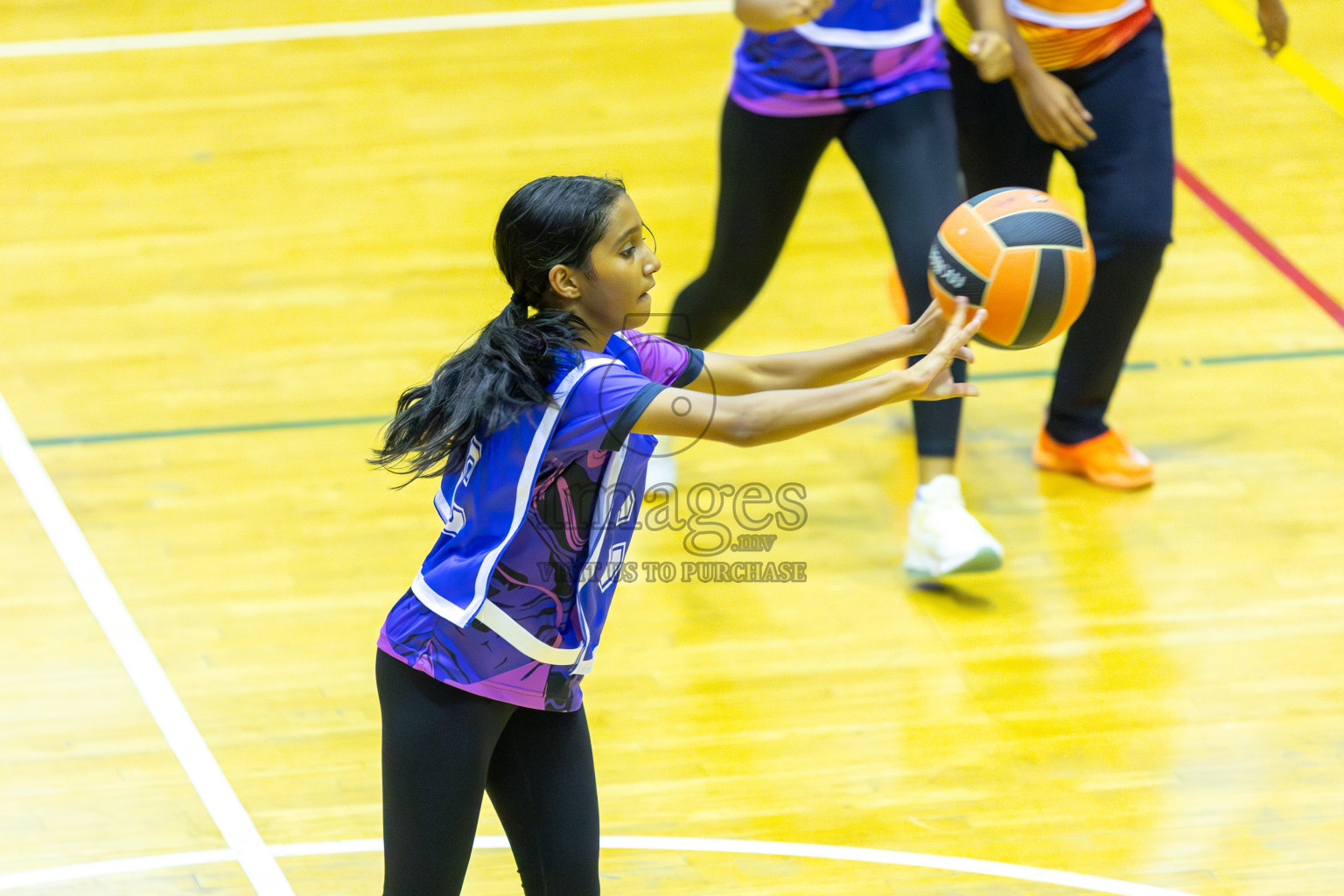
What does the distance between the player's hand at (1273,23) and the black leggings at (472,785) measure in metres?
3.02

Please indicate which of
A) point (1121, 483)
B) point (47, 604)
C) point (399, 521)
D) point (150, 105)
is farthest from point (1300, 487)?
point (150, 105)

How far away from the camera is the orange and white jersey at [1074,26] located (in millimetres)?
4137

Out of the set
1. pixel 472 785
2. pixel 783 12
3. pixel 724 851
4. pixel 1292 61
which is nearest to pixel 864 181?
pixel 783 12

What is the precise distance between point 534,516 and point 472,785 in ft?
1.35

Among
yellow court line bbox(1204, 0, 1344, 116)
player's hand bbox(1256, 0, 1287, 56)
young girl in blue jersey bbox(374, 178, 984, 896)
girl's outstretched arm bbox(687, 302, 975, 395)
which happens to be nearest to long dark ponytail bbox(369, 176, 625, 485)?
young girl in blue jersey bbox(374, 178, 984, 896)

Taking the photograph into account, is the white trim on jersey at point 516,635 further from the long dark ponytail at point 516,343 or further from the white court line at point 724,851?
the white court line at point 724,851

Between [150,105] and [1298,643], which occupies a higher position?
[150,105]

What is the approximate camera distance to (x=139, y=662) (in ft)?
12.7

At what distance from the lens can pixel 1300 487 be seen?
4.48m

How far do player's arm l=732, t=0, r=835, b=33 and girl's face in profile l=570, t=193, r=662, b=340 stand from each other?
129cm

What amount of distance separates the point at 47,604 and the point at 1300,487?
127 inches

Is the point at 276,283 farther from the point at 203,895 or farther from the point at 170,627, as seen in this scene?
the point at 203,895

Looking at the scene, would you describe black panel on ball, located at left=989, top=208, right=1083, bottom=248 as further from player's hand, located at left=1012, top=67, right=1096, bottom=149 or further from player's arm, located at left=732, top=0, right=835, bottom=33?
player's hand, located at left=1012, top=67, right=1096, bottom=149

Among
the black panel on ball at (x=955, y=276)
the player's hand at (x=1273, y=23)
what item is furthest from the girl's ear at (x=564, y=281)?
the player's hand at (x=1273, y=23)
